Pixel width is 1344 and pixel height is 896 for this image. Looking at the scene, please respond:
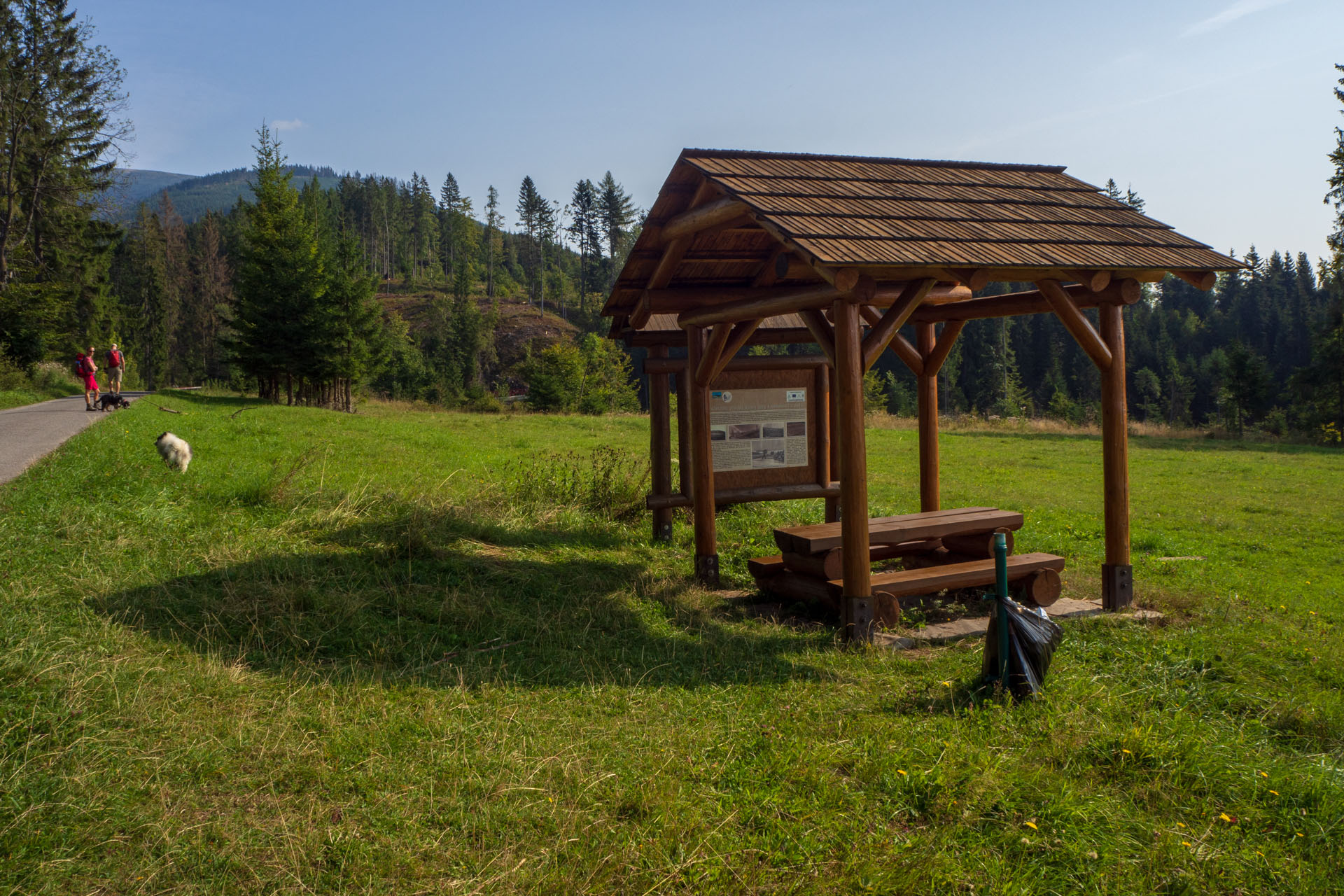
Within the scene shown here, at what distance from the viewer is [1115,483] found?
23.7 ft

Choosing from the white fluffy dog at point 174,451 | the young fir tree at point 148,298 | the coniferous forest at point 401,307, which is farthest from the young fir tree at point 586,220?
the white fluffy dog at point 174,451

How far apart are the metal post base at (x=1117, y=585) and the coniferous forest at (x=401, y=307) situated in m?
2.77

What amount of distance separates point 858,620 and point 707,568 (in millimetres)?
2518

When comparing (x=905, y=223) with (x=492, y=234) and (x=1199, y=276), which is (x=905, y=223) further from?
(x=492, y=234)

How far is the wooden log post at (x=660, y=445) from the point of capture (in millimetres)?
10289

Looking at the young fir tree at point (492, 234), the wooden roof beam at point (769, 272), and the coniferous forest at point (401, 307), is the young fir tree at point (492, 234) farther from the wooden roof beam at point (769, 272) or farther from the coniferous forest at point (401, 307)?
the wooden roof beam at point (769, 272)

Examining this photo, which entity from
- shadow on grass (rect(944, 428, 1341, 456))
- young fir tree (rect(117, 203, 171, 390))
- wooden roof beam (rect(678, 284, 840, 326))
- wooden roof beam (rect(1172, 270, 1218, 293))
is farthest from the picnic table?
young fir tree (rect(117, 203, 171, 390))

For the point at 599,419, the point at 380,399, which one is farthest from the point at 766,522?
the point at 380,399

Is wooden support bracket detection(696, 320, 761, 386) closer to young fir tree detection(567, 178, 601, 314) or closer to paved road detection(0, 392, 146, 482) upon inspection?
paved road detection(0, 392, 146, 482)

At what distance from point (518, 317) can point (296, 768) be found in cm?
8706

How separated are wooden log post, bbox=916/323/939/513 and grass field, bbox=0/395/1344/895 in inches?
65.5

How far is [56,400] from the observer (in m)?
24.9

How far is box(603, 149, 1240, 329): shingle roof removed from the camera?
19.9 ft

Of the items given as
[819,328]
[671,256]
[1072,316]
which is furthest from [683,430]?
[1072,316]
